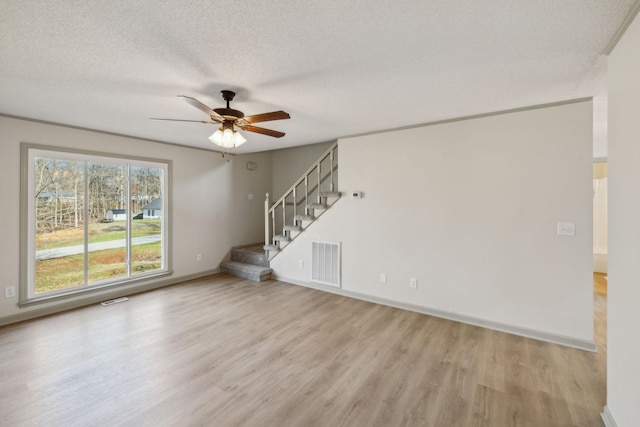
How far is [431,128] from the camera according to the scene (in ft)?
12.3

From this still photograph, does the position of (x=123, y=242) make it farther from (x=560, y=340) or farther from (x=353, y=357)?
(x=560, y=340)

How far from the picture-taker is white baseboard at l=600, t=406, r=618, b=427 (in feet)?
5.94

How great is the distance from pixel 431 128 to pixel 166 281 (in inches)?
202

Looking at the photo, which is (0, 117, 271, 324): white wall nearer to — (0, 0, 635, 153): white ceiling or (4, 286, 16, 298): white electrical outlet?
(4, 286, 16, 298): white electrical outlet

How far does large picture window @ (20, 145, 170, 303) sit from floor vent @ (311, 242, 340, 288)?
2743 millimetres

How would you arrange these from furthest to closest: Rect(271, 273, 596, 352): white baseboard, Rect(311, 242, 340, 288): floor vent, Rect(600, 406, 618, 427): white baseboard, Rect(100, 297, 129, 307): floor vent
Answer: Rect(311, 242, 340, 288): floor vent, Rect(100, 297, 129, 307): floor vent, Rect(271, 273, 596, 352): white baseboard, Rect(600, 406, 618, 427): white baseboard

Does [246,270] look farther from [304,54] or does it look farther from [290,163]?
[304,54]

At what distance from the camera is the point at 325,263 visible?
4.77 metres

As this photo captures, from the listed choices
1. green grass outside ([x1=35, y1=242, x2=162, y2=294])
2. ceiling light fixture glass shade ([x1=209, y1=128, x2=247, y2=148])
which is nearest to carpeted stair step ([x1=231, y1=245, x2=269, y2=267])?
green grass outside ([x1=35, y1=242, x2=162, y2=294])

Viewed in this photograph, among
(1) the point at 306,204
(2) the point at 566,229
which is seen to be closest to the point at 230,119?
(1) the point at 306,204

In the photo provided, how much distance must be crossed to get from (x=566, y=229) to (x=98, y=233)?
6.27m

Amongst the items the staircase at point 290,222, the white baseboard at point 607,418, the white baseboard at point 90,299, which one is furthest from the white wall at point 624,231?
the white baseboard at point 90,299

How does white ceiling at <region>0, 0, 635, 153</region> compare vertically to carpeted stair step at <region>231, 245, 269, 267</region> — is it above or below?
above

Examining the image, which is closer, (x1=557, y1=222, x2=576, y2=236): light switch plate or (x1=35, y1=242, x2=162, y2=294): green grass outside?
(x1=557, y1=222, x2=576, y2=236): light switch plate
